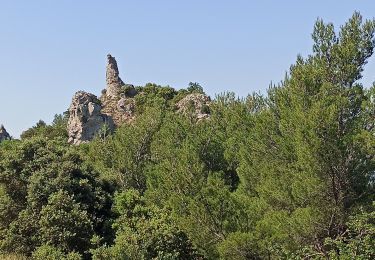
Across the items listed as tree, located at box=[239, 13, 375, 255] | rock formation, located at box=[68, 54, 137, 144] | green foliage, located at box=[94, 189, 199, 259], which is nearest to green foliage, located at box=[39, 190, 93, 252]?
green foliage, located at box=[94, 189, 199, 259]

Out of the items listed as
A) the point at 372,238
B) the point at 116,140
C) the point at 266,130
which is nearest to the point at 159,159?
the point at 116,140

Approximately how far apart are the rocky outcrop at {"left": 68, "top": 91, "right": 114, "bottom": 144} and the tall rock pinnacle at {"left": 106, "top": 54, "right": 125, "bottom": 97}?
10148mm

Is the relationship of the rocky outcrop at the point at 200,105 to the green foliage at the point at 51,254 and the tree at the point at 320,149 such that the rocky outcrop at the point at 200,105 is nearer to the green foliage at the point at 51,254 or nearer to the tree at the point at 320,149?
the tree at the point at 320,149

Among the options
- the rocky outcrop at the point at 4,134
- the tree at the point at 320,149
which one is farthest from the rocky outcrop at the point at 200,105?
the rocky outcrop at the point at 4,134

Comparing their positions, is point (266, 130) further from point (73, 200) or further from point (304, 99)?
point (73, 200)

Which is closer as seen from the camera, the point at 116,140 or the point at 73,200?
the point at 73,200

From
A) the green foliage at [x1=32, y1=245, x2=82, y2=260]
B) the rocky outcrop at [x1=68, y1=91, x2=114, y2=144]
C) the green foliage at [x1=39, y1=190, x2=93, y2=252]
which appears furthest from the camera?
the rocky outcrop at [x1=68, y1=91, x2=114, y2=144]

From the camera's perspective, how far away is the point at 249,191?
18.6m

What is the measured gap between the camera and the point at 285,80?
17438 mm

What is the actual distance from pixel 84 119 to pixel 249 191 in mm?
33752

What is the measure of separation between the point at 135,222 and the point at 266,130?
7035mm

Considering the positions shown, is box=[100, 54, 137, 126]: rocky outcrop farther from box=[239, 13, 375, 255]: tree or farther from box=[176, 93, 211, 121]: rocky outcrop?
box=[239, 13, 375, 255]: tree

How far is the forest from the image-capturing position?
14.2 metres

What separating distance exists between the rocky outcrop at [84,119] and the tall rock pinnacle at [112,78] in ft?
33.3
